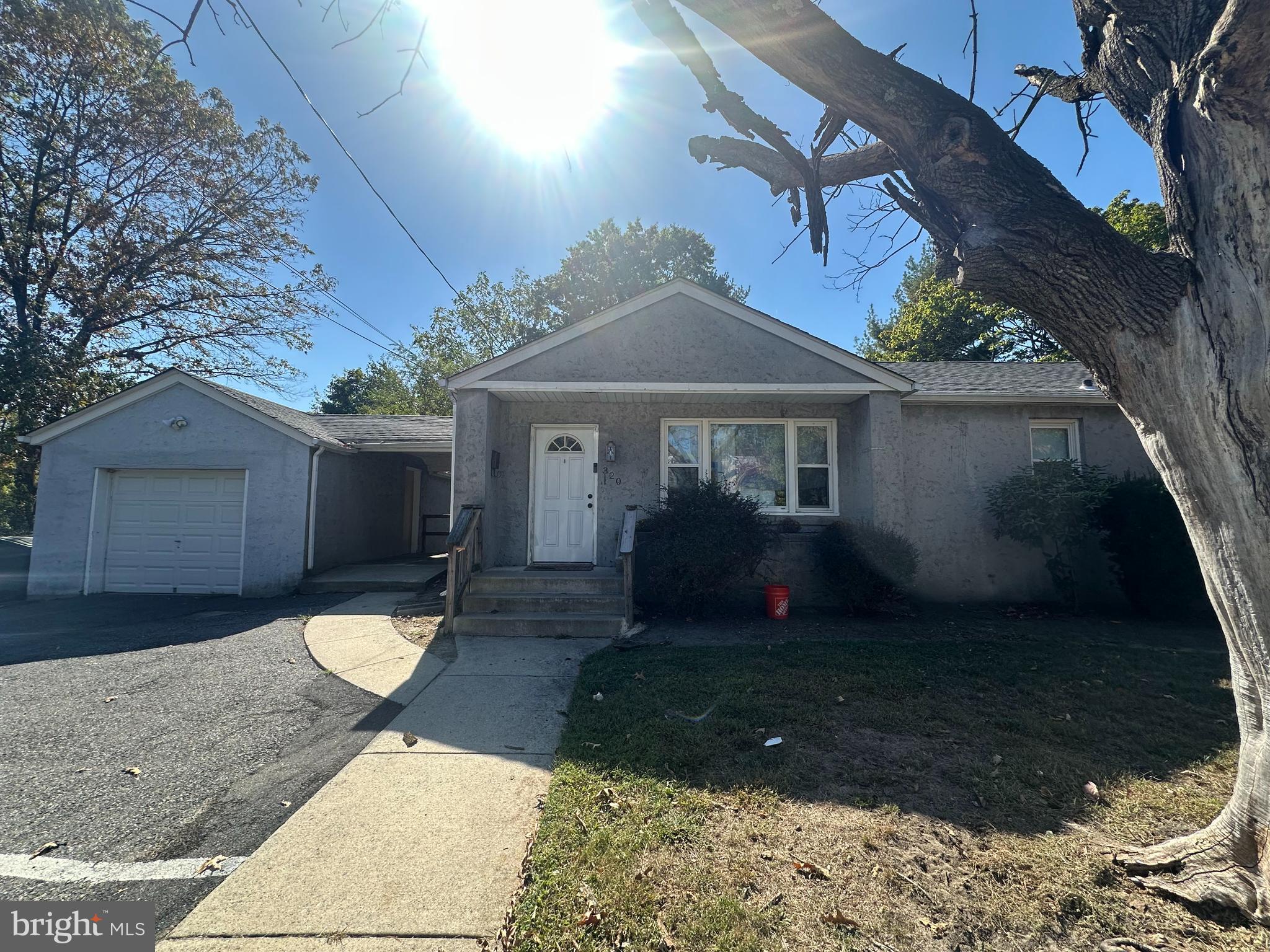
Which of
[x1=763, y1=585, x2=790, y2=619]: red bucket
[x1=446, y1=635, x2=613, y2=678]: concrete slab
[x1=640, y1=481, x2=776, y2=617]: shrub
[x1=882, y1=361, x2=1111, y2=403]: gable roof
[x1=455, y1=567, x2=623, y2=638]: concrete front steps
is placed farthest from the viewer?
[x1=882, y1=361, x2=1111, y2=403]: gable roof

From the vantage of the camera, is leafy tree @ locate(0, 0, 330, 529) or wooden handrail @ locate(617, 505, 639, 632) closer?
wooden handrail @ locate(617, 505, 639, 632)

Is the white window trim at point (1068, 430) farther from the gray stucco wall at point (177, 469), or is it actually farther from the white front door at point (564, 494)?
the gray stucco wall at point (177, 469)

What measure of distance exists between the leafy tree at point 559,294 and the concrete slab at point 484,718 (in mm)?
22852

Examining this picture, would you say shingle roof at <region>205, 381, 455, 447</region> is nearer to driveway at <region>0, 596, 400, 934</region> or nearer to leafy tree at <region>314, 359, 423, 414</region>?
driveway at <region>0, 596, 400, 934</region>

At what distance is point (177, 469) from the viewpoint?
387 inches

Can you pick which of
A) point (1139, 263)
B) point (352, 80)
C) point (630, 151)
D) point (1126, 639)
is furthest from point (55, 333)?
point (1126, 639)

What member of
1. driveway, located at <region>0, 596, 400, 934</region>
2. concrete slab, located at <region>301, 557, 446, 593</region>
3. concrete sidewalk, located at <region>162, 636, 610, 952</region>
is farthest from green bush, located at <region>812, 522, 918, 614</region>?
concrete slab, located at <region>301, 557, 446, 593</region>

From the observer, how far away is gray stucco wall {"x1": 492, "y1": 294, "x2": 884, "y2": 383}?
25.5 feet

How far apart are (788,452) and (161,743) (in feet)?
26.6

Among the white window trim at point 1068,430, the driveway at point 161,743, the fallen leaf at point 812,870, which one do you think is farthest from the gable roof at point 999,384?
the driveway at point 161,743

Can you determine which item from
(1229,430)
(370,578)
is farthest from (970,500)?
(370,578)

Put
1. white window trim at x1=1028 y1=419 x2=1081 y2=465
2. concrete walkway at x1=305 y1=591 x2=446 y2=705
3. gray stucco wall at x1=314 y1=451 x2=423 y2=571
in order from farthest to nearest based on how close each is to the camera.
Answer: gray stucco wall at x1=314 y1=451 x2=423 y2=571
white window trim at x1=1028 y1=419 x2=1081 y2=465
concrete walkway at x1=305 y1=591 x2=446 y2=705

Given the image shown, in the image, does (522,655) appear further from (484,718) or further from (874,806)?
(874,806)

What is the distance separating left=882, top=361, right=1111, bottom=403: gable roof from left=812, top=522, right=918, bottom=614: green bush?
7.68 feet
